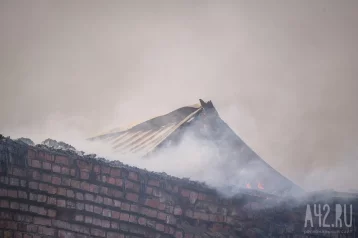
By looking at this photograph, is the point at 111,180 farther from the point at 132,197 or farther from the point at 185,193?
the point at 185,193

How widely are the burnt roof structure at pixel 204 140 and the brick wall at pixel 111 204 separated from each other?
92.8 inches

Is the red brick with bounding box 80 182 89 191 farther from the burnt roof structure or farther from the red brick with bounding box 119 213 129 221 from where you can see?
the burnt roof structure

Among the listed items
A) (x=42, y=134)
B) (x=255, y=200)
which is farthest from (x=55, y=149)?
(x=42, y=134)

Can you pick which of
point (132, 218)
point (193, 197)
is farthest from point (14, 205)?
point (193, 197)

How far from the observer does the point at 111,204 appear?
5.50m

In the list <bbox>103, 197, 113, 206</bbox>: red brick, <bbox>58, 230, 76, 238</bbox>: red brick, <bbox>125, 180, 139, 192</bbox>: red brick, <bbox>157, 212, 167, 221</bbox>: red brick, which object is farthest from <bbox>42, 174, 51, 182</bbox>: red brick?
<bbox>157, 212, 167, 221</bbox>: red brick

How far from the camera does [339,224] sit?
6.56 meters

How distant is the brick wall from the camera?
5.03 m

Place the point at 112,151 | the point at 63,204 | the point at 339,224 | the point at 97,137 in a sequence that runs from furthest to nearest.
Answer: the point at 97,137
the point at 112,151
the point at 339,224
the point at 63,204

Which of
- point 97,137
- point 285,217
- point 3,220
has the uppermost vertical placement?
point 97,137

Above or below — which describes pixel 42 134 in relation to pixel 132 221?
above

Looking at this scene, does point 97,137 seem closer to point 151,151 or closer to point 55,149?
point 151,151

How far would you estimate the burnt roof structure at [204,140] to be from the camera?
920 cm

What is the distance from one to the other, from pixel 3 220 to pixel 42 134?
9.67 m
